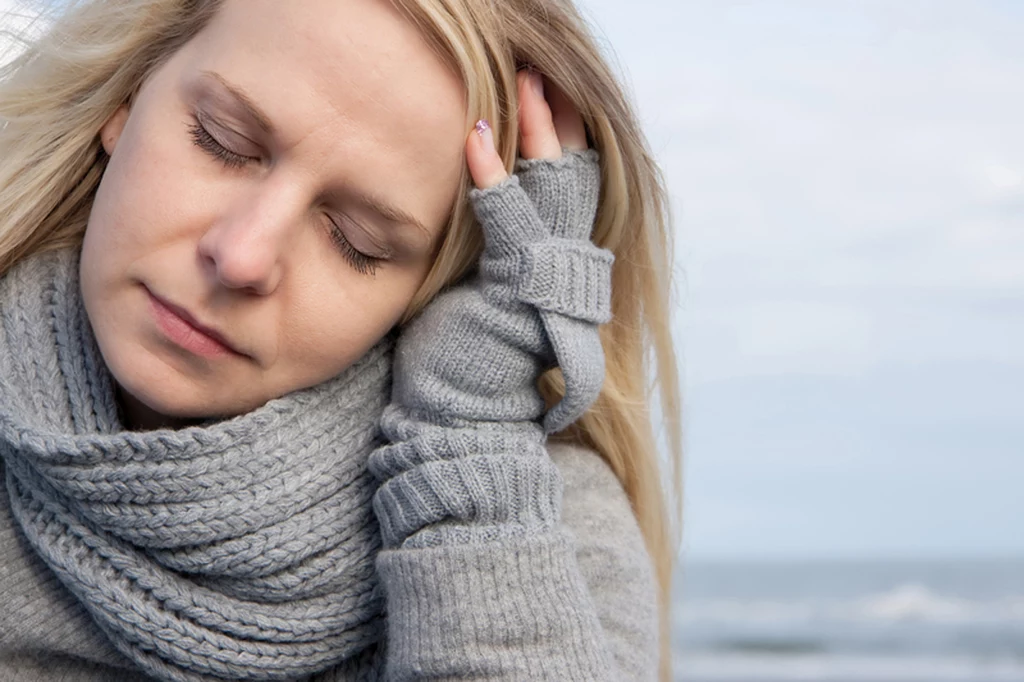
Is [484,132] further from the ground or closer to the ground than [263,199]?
further from the ground

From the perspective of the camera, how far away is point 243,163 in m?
1.92

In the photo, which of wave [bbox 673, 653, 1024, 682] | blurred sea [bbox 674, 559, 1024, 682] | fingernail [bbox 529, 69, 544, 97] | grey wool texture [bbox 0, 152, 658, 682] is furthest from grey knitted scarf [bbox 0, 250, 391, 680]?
wave [bbox 673, 653, 1024, 682]

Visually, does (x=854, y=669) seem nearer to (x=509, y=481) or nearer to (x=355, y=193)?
(x=509, y=481)

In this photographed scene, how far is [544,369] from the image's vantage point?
7.03 feet

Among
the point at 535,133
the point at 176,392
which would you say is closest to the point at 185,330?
the point at 176,392

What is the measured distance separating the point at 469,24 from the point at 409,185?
347 mm

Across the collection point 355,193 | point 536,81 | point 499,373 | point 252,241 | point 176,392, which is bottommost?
point 176,392

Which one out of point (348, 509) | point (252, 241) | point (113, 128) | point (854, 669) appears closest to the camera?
point (252, 241)

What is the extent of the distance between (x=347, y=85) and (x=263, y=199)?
0.25 m

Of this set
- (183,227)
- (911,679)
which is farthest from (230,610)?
(911,679)

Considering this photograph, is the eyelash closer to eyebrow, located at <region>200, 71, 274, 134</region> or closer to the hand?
eyebrow, located at <region>200, 71, 274, 134</region>

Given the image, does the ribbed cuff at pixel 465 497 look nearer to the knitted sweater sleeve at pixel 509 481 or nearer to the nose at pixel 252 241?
the knitted sweater sleeve at pixel 509 481

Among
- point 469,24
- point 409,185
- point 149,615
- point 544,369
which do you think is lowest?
point 149,615

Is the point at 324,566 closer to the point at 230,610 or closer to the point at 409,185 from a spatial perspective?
the point at 230,610
